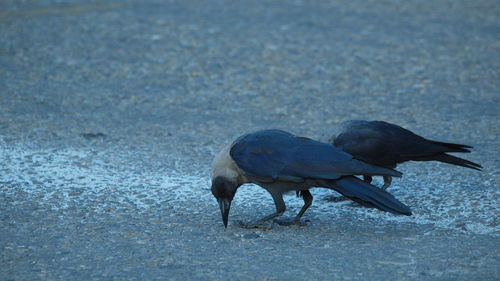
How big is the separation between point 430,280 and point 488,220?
112cm

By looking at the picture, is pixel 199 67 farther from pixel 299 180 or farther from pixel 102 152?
pixel 299 180

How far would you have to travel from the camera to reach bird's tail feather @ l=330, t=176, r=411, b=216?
4500mm

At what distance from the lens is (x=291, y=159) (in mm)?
4754

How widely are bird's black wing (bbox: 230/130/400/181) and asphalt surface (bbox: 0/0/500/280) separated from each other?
0.40 metres

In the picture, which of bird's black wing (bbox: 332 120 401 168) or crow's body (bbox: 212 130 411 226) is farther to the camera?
bird's black wing (bbox: 332 120 401 168)

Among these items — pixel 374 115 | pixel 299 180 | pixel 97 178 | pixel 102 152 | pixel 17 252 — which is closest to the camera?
pixel 17 252

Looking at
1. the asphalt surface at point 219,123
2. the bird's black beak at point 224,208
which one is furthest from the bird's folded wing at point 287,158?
the asphalt surface at point 219,123

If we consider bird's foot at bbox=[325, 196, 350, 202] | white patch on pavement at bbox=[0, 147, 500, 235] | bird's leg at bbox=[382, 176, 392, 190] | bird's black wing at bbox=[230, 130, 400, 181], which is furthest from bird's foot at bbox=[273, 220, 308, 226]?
bird's leg at bbox=[382, 176, 392, 190]

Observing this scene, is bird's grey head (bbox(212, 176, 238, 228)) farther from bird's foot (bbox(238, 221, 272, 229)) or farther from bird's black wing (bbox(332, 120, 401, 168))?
bird's black wing (bbox(332, 120, 401, 168))

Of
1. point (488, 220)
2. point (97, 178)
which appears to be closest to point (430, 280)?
point (488, 220)

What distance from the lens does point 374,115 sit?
285 inches

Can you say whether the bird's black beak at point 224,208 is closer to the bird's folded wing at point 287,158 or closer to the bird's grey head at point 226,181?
the bird's grey head at point 226,181

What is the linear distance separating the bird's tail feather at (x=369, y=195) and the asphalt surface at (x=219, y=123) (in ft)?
0.70

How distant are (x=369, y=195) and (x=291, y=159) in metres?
0.58
